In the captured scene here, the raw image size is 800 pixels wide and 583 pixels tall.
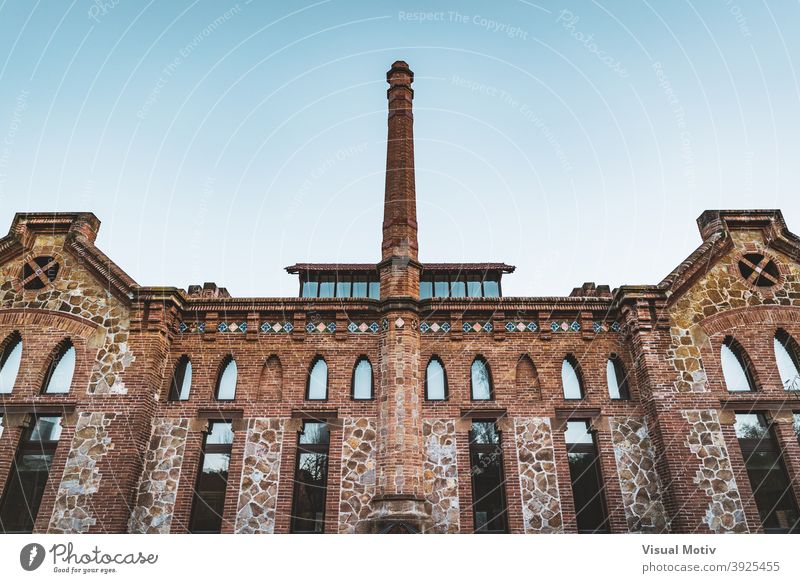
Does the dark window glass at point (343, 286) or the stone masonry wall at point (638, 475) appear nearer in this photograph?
the stone masonry wall at point (638, 475)

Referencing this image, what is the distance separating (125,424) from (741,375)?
1481 centimetres

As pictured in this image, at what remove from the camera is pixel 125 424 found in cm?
1324

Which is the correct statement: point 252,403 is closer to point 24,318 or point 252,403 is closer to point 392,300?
point 392,300

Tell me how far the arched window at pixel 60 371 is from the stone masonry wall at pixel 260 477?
4.69m

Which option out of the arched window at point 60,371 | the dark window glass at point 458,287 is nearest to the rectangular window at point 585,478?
the dark window glass at point 458,287

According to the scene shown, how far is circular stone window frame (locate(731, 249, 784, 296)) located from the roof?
7.57 meters

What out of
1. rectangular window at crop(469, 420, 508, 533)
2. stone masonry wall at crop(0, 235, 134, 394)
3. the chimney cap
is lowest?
rectangular window at crop(469, 420, 508, 533)

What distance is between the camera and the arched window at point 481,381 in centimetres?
1427

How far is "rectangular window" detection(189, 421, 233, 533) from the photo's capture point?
1304cm

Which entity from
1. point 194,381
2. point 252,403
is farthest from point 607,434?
point 194,381

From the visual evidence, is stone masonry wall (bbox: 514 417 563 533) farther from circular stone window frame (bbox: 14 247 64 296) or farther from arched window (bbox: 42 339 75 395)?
circular stone window frame (bbox: 14 247 64 296)

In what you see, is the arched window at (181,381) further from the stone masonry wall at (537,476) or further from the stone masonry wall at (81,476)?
the stone masonry wall at (537,476)

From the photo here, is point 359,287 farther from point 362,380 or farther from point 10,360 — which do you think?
point 10,360
